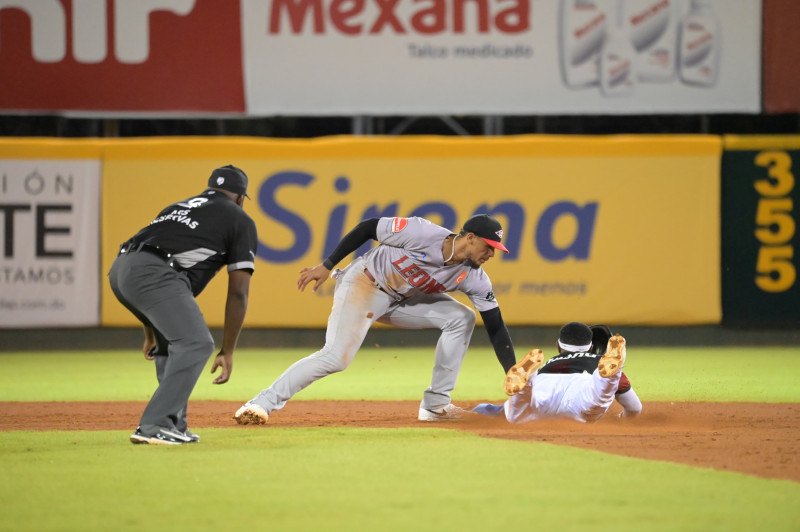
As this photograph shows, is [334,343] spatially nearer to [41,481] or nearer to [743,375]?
[41,481]

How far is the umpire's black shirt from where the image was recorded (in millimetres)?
6645

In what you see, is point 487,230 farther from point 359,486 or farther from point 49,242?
point 49,242

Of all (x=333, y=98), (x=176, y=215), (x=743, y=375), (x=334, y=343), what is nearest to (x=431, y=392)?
(x=334, y=343)

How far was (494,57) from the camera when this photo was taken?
1509 cm

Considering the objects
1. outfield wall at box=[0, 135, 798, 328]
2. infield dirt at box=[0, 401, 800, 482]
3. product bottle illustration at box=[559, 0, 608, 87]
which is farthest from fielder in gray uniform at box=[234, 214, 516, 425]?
product bottle illustration at box=[559, 0, 608, 87]

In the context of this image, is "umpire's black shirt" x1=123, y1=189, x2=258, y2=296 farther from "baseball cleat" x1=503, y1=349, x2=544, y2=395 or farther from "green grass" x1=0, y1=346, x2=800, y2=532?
"baseball cleat" x1=503, y1=349, x2=544, y2=395

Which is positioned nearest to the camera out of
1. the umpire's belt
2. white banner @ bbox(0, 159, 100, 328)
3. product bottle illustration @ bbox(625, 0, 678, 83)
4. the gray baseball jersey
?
the umpire's belt

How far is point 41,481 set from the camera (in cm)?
560

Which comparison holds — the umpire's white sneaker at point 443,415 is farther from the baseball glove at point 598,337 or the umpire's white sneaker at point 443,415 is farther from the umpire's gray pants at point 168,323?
the umpire's gray pants at point 168,323

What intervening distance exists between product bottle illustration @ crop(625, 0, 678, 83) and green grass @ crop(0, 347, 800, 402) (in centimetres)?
373

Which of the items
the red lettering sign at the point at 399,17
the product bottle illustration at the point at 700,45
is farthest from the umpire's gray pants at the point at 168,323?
the product bottle illustration at the point at 700,45

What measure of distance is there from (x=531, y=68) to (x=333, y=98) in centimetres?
264

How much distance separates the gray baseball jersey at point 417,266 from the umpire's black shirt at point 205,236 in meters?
1.31

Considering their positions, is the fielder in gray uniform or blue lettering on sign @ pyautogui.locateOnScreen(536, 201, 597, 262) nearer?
the fielder in gray uniform
